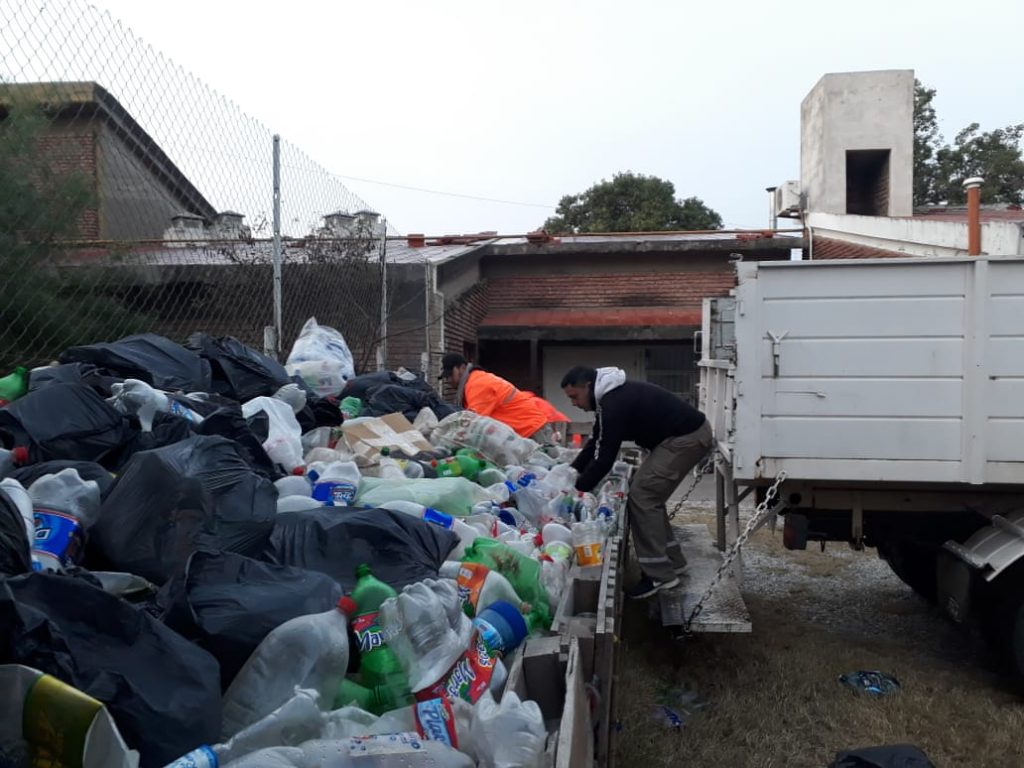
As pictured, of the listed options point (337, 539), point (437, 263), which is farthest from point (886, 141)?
point (337, 539)

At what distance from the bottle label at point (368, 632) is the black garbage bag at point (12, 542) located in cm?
83

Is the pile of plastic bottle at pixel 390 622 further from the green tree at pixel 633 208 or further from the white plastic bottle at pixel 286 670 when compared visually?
the green tree at pixel 633 208

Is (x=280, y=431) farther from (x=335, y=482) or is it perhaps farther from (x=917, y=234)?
(x=917, y=234)

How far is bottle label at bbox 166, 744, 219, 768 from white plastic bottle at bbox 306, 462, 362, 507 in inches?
71.3

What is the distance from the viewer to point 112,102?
4.91 meters

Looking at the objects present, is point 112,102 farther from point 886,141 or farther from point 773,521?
point 886,141

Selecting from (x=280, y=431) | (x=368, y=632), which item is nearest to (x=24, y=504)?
(x=368, y=632)

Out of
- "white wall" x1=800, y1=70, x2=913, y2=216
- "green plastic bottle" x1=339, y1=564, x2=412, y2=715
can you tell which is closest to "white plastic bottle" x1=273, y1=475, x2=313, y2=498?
"green plastic bottle" x1=339, y1=564, x2=412, y2=715

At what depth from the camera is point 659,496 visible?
486cm

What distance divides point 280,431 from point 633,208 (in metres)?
25.8

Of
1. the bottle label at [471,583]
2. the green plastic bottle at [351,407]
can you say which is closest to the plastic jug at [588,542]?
the bottle label at [471,583]

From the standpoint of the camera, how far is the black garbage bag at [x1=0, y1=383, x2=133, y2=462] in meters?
3.35

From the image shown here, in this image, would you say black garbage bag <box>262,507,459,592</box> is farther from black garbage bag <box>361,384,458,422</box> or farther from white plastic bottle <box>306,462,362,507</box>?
black garbage bag <box>361,384,458,422</box>

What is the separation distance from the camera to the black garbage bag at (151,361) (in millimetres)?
4348
